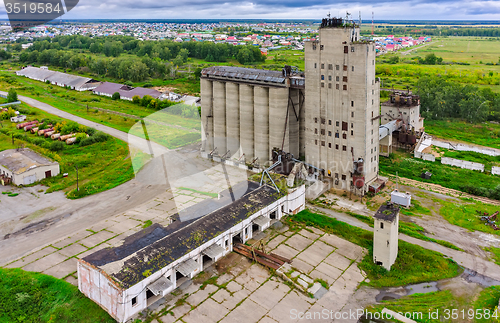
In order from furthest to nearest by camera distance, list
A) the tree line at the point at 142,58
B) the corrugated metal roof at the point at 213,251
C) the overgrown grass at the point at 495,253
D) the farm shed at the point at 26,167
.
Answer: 1. the tree line at the point at 142,58
2. the farm shed at the point at 26,167
3. the overgrown grass at the point at 495,253
4. the corrugated metal roof at the point at 213,251

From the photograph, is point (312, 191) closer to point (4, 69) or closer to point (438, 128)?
point (438, 128)

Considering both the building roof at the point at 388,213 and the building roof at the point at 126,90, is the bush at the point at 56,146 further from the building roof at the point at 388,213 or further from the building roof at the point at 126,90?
the building roof at the point at 388,213

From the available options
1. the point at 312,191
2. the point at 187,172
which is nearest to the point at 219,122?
the point at 187,172

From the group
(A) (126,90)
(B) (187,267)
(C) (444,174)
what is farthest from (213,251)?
(A) (126,90)

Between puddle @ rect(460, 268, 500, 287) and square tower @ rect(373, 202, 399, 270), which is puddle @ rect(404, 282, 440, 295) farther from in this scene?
puddle @ rect(460, 268, 500, 287)

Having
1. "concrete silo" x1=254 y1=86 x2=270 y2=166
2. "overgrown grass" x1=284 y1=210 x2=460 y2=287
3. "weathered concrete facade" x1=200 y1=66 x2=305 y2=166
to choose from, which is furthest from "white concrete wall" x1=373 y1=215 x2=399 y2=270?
"concrete silo" x1=254 y1=86 x2=270 y2=166

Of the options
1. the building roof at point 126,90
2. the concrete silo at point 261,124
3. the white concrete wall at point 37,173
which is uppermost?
the building roof at point 126,90

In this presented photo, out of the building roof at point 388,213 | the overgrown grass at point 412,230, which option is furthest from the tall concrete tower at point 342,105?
the building roof at point 388,213
